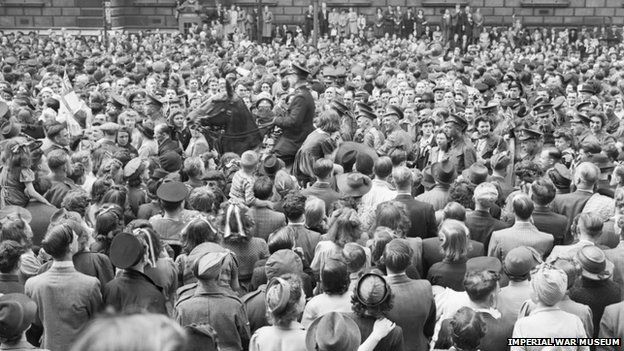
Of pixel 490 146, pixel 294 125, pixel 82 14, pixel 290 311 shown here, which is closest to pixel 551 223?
pixel 290 311

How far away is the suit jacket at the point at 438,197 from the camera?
26.4 ft

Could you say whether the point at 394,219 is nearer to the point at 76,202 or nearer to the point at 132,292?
the point at 132,292

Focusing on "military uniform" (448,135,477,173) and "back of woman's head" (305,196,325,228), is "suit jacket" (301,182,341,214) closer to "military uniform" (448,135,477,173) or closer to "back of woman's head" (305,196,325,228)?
"back of woman's head" (305,196,325,228)

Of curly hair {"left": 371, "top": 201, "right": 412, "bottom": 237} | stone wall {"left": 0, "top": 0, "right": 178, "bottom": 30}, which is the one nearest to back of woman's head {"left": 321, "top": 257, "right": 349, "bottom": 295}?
curly hair {"left": 371, "top": 201, "right": 412, "bottom": 237}

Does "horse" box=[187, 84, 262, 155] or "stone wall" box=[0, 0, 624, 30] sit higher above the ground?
"stone wall" box=[0, 0, 624, 30]

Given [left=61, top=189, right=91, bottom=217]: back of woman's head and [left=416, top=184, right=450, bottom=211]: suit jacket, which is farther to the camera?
[left=416, top=184, right=450, bottom=211]: suit jacket

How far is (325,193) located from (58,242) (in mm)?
3140

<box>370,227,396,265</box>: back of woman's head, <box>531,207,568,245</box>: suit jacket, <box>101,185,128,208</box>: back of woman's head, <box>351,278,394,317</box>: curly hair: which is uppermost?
<box>101,185,128,208</box>: back of woman's head

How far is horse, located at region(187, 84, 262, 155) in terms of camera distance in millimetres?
11320

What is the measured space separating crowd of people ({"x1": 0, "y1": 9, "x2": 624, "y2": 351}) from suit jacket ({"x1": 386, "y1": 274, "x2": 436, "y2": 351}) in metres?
0.01

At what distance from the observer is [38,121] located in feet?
37.5

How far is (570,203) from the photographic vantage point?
7.97 metres

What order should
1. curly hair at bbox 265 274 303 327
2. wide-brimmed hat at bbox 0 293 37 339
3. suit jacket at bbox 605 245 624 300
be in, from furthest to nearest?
suit jacket at bbox 605 245 624 300, curly hair at bbox 265 274 303 327, wide-brimmed hat at bbox 0 293 37 339

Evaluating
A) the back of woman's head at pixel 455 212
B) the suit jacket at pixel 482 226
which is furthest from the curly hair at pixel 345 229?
the suit jacket at pixel 482 226
